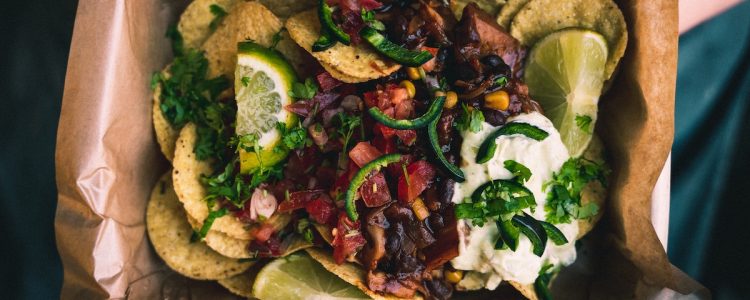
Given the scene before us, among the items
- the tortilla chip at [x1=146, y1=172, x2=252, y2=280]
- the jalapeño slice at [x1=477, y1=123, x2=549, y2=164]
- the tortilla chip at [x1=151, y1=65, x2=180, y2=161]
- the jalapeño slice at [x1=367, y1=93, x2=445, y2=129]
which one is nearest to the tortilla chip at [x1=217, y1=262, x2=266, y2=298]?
the tortilla chip at [x1=146, y1=172, x2=252, y2=280]

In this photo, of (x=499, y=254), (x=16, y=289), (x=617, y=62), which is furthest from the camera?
(x=16, y=289)

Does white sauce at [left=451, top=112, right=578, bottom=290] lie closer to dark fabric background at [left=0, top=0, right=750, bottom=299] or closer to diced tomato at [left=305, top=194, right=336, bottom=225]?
diced tomato at [left=305, top=194, right=336, bottom=225]

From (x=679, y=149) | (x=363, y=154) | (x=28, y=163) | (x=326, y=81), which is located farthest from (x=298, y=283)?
(x=679, y=149)

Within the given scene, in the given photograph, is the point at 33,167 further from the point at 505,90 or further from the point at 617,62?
the point at 617,62

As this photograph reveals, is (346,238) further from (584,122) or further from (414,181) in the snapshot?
(584,122)

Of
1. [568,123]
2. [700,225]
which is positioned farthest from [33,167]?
[700,225]

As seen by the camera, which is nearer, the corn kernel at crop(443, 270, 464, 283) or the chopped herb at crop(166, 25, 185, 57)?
the corn kernel at crop(443, 270, 464, 283)
